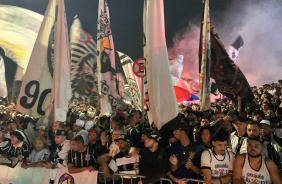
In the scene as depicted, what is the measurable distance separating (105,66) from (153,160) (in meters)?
4.97

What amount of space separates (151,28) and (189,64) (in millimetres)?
19975

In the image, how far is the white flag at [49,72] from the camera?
533cm

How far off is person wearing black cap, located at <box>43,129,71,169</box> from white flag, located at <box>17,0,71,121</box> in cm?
83

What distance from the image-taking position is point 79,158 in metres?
4.00

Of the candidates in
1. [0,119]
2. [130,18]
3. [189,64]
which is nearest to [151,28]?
[0,119]

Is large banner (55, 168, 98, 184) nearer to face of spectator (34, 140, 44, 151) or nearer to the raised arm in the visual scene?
face of spectator (34, 140, 44, 151)

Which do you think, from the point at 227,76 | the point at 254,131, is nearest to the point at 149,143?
the point at 254,131

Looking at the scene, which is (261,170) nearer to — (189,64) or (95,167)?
(95,167)

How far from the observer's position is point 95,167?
3982 millimetres

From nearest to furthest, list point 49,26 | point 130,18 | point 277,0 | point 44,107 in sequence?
1. point 44,107
2. point 49,26
3. point 277,0
4. point 130,18

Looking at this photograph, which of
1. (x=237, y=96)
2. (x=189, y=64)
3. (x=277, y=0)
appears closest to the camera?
(x=237, y=96)

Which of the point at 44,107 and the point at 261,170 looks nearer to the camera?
the point at 261,170

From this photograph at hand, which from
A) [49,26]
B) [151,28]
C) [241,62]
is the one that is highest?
[241,62]

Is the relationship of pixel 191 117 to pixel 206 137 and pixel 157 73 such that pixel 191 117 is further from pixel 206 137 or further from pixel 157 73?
pixel 157 73
